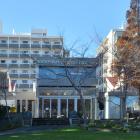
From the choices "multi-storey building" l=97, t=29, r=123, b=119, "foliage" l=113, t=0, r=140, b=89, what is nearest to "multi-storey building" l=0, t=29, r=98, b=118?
"multi-storey building" l=97, t=29, r=123, b=119

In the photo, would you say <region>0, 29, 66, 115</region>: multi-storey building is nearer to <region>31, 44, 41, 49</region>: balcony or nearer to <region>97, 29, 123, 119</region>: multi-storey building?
<region>31, 44, 41, 49</region>: balcony

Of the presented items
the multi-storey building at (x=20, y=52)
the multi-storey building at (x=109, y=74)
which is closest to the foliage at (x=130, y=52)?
the multi-storey building at (x=109, y=74)

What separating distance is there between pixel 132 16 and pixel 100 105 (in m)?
13.7

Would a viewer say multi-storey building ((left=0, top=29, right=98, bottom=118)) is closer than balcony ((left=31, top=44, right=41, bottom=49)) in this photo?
Yes

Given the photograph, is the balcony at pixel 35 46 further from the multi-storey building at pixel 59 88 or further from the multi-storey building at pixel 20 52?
the multi-storey building at pixel 59 88

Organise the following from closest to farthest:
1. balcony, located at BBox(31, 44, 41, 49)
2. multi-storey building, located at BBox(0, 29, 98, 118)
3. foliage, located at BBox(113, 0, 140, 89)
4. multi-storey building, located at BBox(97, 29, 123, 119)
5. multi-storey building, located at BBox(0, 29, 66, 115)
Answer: foliage, located at BBox(113, 0, 140, 89)
multi-storey building, located at BBox(97, 29, 123, 119)
multi-storey building, located at BBox(0, 29, 98, 118)
multi-storey building, located at BBox(0, 29, 66, 115)
balcony, located at BBox(31, 44, 41, 49)

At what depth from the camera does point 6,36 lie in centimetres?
12131

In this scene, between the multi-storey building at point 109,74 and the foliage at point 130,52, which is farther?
the multi-storey building at point 109,74

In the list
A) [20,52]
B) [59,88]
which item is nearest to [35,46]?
[20,52]

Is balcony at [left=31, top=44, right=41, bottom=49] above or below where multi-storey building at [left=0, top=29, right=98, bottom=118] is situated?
above

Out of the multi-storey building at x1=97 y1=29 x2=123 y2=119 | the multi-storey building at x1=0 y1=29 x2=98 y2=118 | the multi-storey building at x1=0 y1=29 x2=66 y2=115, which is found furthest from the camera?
the multi-storey building at x1=0 y1=29 x2=66 y2=115

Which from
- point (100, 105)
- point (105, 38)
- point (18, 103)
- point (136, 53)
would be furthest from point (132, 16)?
point (18, 103)

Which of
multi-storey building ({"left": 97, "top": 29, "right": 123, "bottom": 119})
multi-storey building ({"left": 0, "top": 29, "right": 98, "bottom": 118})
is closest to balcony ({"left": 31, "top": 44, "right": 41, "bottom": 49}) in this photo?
multi-storey building ({"left": 0, "top": 29, "right": 98, "bottom": 118})

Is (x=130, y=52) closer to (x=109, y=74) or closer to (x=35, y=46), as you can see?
(x=109, y=74)
